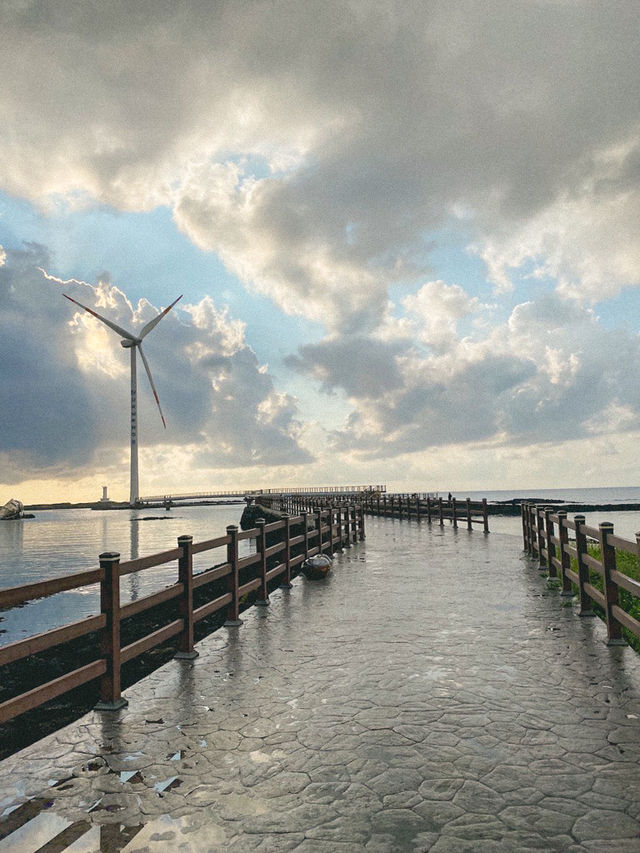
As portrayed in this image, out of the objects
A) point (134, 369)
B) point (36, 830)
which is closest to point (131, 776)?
point (36, 830)

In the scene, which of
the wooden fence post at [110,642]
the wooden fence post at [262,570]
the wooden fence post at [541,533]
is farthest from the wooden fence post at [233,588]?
the wooden fence post at [541,533]

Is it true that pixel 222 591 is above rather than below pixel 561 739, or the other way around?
below

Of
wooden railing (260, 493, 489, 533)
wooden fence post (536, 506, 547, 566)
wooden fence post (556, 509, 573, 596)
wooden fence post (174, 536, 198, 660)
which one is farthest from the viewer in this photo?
wooden railing (260, 493, 489, 533)

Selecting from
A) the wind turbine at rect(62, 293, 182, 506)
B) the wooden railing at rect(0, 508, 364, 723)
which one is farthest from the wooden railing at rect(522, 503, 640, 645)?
the wind turbine at rect(62, 293, 182, 506)

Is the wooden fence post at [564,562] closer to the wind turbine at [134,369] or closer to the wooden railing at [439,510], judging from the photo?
the wooden railing at [439,510]

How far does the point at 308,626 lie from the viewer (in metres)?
9.80

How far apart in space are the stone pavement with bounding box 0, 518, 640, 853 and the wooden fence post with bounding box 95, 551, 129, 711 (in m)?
0.26

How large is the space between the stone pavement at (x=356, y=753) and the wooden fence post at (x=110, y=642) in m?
0.26

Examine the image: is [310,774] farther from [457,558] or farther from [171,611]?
[171,611]

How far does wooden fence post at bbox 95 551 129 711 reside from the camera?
6383 millimetres

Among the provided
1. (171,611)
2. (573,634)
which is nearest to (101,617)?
(573,634)

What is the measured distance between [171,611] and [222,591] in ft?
Result: 10.4

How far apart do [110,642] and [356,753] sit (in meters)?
3.02

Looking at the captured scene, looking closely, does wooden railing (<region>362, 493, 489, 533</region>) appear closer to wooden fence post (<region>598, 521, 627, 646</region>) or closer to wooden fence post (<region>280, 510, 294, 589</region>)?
wooden fence post (<region>280, 510, 294, 589</region>)
